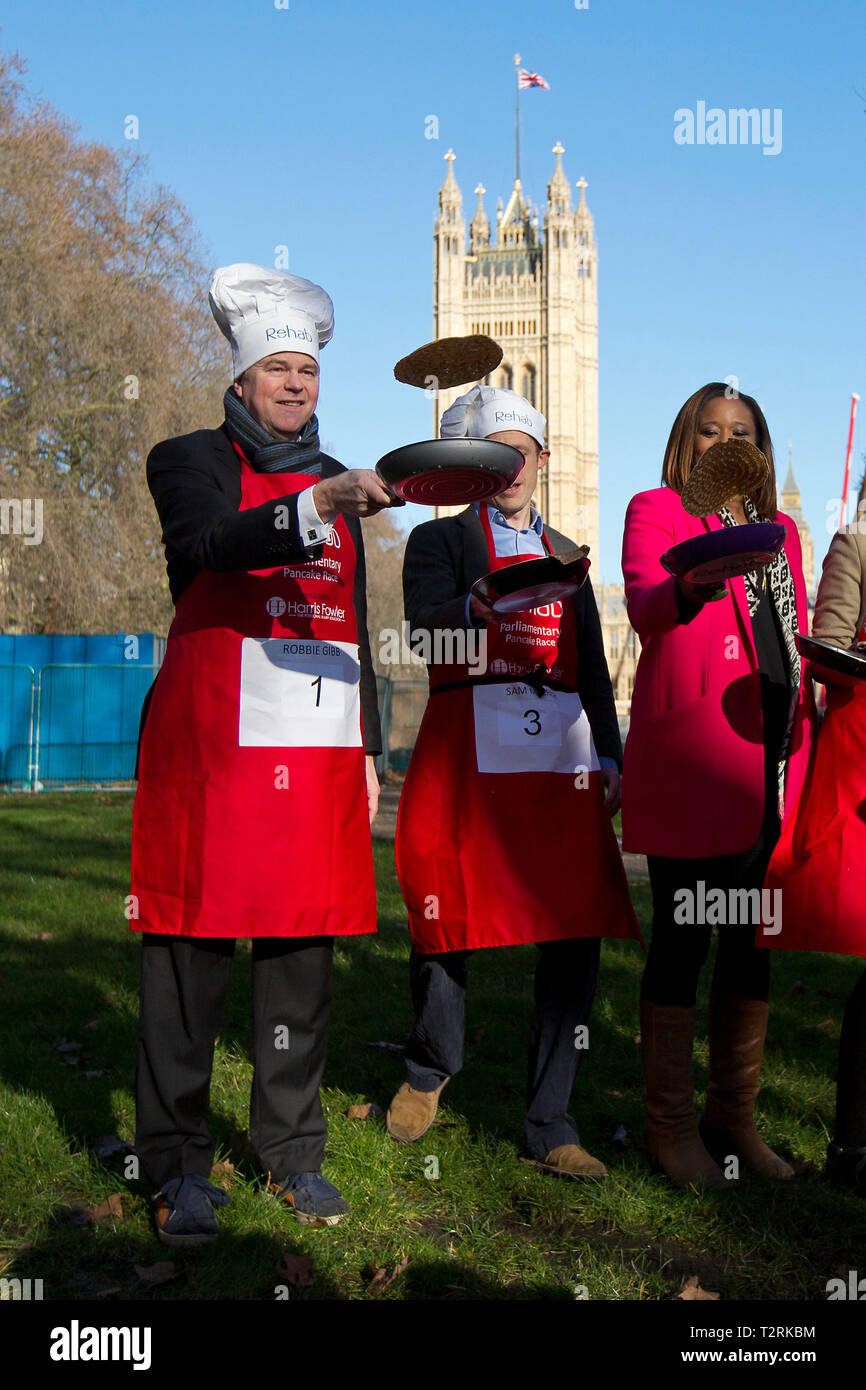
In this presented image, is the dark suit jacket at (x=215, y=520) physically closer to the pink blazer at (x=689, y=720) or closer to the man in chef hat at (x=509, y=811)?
the man in chef hat at (x=509, y=811)

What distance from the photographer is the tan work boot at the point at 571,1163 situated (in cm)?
375

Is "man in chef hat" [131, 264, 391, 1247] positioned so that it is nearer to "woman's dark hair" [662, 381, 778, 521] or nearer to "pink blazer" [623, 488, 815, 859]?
"pink blazer" [623, 488, 815, 859]

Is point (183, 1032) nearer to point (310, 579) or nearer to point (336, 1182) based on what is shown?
point (336, 1182)

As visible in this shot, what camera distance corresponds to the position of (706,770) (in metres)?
3.71

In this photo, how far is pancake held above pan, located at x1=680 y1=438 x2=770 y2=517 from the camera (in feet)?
11.7

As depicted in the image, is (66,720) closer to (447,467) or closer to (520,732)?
(520,732)

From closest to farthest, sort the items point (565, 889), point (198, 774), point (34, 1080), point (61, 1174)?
point (198, 774) → point (61, 1174) → point (565, 889) → point (34, 1080)

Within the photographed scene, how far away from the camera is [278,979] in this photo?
355cm

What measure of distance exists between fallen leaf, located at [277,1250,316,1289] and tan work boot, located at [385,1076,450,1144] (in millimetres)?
953

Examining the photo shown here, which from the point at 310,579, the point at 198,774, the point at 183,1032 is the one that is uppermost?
the point at 310,579

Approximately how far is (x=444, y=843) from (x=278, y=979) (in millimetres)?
821
